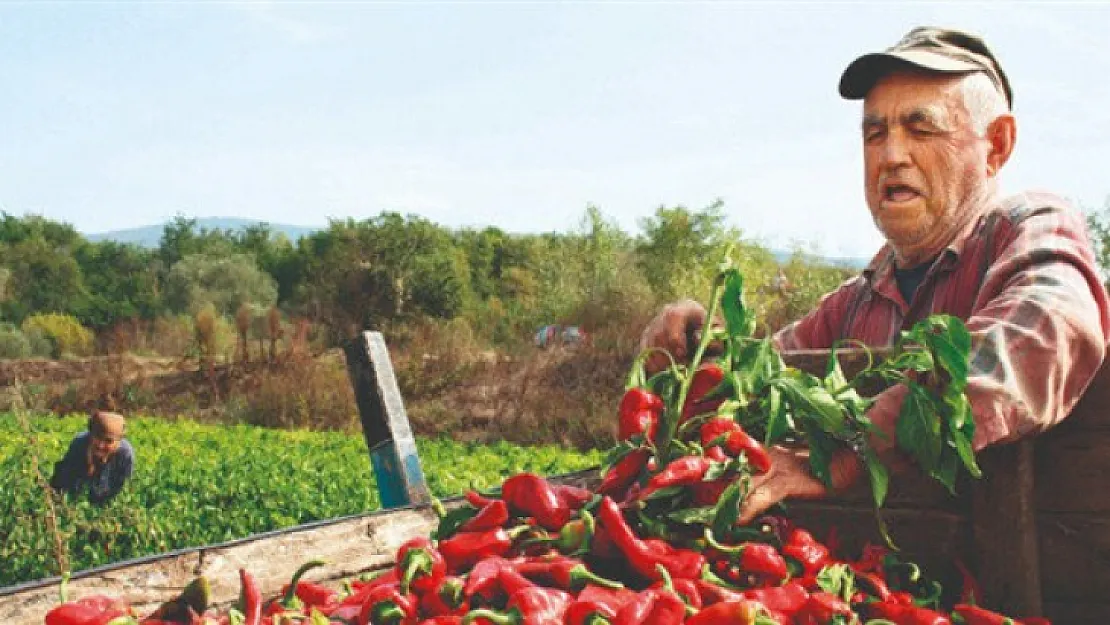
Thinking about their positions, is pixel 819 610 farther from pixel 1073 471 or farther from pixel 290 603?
pixel 290 603

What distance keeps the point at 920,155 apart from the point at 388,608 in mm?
1950

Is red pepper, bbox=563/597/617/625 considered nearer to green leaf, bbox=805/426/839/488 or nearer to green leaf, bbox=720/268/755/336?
green leaf, bbox=805/426/839/488

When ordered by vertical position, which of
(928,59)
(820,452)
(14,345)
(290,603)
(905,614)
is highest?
(928,59)

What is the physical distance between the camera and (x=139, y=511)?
7988mm

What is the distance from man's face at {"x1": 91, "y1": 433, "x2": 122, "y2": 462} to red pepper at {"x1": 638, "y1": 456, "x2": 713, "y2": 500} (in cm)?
703

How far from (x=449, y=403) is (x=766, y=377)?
17.4 meters

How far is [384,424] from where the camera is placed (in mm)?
4422

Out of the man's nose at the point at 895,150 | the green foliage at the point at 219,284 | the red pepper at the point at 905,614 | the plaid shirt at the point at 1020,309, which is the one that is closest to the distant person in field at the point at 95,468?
the plaid shirt at the point at 1020,309

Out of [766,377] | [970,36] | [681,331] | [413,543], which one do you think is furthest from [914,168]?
[413,543]

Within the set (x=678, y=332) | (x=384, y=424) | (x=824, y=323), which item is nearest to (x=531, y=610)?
(x=678, y=332)

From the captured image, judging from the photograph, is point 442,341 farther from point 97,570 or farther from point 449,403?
point 97,570

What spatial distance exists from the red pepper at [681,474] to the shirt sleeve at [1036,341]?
589mm

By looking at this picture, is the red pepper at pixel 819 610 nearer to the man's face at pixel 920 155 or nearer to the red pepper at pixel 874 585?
the red pepper at pixel 874 585

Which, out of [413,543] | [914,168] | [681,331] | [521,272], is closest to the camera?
[413,543]
